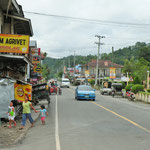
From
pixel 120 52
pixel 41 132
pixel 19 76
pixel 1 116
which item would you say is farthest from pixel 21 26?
pixel 120 52

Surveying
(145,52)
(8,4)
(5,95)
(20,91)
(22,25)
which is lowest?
(5,95)

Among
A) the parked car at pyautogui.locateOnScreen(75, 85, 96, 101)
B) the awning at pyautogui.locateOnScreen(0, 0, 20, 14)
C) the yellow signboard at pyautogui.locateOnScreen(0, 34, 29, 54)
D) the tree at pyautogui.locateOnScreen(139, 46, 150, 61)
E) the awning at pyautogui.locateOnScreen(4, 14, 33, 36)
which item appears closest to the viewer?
the yellow signboard at pyautogui.locateOnScreen(0, 34, 29, 54)

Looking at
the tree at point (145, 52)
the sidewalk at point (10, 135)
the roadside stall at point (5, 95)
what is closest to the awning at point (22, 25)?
the roadside stall at point (5, 95)

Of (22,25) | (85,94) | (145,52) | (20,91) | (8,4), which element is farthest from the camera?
(145,52)

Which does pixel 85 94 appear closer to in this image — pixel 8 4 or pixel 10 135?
pixel 8 4

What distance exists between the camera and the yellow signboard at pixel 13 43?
15.5 m

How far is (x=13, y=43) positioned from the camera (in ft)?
51.1

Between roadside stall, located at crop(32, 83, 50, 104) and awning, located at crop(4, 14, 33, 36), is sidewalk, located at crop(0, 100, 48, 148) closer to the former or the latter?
roadside stall, located at crop(32, 83, 50, 104)

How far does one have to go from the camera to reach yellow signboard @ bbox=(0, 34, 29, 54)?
15477mm

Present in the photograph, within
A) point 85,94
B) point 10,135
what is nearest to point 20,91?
point 10,135

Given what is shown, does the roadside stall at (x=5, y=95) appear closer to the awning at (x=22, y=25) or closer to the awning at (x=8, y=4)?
the awning at (x=8, y=4)

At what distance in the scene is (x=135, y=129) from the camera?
11.1m

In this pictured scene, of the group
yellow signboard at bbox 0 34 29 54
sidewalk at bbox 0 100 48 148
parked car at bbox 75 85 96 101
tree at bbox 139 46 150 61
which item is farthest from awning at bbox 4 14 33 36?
tree at bbox 139 46 150 61

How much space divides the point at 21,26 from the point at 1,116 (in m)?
10.4
